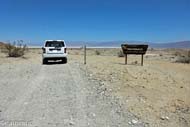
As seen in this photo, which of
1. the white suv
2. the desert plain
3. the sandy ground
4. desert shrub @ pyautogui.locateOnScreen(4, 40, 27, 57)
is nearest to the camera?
the desert plain

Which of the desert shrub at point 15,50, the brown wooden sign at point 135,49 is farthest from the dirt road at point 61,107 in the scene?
the desert shrub at point 15,50

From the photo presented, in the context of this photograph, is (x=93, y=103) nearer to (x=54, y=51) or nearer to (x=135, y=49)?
(x=135, y=49)

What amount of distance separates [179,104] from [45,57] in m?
17.9

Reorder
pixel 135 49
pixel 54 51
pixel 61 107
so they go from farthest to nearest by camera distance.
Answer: pixel 54 51 → pixel 135 49 → pixel 61 107

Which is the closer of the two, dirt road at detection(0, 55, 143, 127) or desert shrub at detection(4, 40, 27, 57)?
dirt road at detection(0, 55, 143, 127)

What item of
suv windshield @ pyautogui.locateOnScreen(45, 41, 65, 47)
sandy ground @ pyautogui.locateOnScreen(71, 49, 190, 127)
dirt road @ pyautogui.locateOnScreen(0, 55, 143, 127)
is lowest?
sandy ground @ pyautogui.locateOnScreen(71, 49, 190, 127)

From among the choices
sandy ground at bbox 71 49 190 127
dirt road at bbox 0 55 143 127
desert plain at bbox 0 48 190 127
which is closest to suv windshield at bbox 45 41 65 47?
sandy ground at bbox 71 49 190 127

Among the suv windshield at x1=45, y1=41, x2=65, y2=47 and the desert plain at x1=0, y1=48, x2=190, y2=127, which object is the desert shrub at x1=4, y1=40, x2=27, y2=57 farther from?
the desert plain at x1=0, y1=48, x2=190, y2=127

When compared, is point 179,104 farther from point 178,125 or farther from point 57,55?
point 57,55

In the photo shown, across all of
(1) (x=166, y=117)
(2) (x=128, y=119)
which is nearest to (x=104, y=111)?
(2) (x=128, y=119)

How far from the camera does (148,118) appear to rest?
9.04m

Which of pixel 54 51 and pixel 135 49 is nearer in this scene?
pixel 135 49

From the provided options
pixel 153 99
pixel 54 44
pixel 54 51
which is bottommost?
pixel 153 99

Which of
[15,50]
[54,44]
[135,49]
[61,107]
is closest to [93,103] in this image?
[61,107]
